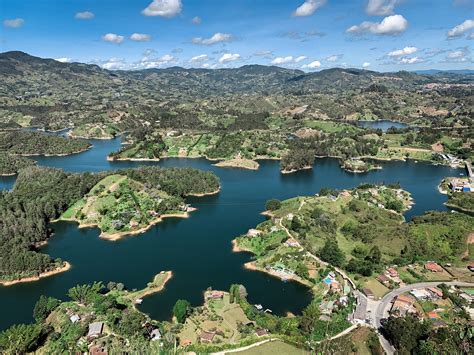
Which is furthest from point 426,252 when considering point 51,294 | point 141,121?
point 141,121

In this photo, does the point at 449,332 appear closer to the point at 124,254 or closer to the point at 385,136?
the point at 124,254

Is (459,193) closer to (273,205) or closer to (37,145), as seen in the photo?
(273,205)

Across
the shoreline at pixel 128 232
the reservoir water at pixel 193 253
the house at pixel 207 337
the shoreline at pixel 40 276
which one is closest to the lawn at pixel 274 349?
the house at pixel 207 337

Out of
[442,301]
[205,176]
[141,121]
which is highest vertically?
[141,121]

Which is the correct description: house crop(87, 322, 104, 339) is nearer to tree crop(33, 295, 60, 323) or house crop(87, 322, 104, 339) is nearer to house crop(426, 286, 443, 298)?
tree crop(33, 295, 60, 323)

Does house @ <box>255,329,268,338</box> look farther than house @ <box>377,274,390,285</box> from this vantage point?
No

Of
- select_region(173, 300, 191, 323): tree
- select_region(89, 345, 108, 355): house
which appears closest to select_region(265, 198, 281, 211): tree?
select_region(173, 300, 191, 323): tree

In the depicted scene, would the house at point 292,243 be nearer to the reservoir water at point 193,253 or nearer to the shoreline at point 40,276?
the reservoir water at point 193,253
